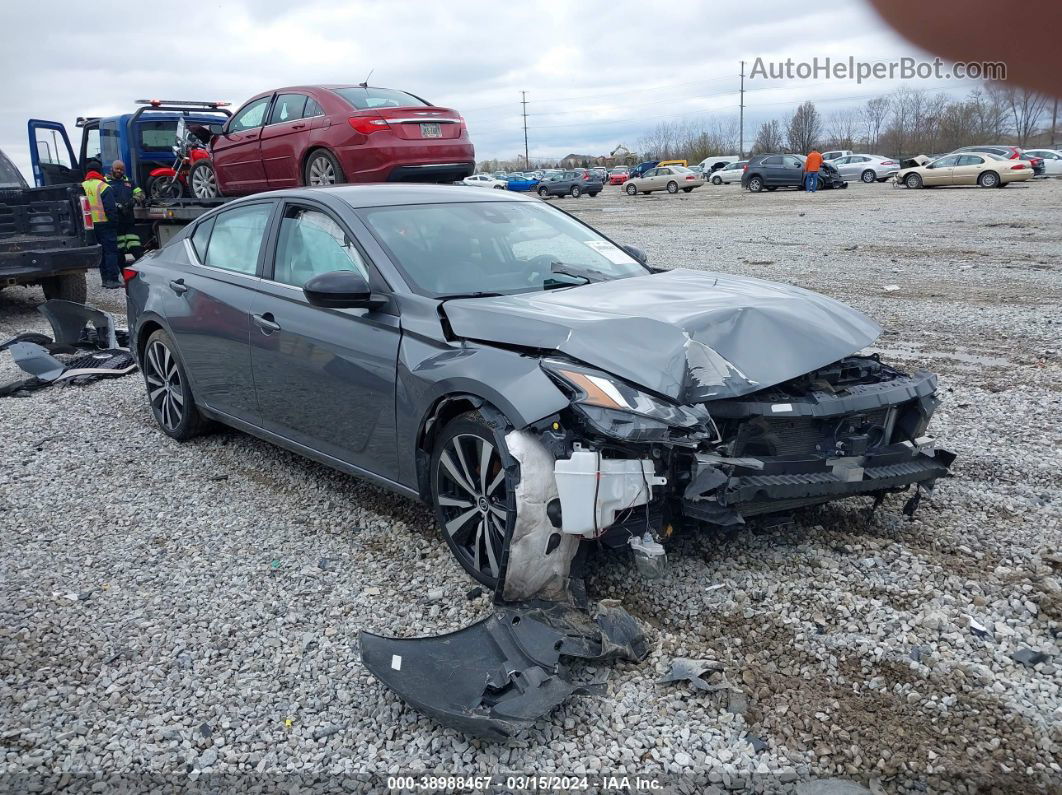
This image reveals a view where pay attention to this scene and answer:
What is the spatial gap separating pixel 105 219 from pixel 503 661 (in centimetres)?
1244

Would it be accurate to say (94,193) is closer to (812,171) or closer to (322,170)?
(322,170)

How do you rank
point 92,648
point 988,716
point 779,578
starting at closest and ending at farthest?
point 988,716
point 92,648
point 779,578

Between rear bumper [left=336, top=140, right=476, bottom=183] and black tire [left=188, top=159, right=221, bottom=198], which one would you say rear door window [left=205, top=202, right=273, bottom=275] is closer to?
rear bumper [left=336, top=140, right=476, bottom=183]

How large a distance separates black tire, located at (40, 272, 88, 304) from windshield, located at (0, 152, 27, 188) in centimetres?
132

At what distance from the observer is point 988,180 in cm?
3102

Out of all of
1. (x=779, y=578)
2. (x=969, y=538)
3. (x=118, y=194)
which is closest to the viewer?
(x=779, y=578)

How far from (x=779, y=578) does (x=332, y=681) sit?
1.92 m

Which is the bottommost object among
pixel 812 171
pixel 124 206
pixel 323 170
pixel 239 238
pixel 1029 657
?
pixel 1029 657

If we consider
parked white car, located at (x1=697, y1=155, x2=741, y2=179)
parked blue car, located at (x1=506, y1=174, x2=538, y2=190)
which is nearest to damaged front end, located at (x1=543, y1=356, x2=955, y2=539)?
parked blue car, located at (x1=506, y1=174, x2=538, y2=190)

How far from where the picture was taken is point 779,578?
12.6 feet

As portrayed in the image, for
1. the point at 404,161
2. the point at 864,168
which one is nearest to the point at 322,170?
the point at 404,161

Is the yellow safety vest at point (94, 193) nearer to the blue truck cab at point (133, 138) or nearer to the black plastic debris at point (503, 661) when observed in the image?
the blue truck cab at point (133, 138)

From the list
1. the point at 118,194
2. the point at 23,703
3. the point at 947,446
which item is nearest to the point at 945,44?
the point at 23,703

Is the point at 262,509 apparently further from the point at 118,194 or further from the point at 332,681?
the point at 118,194
